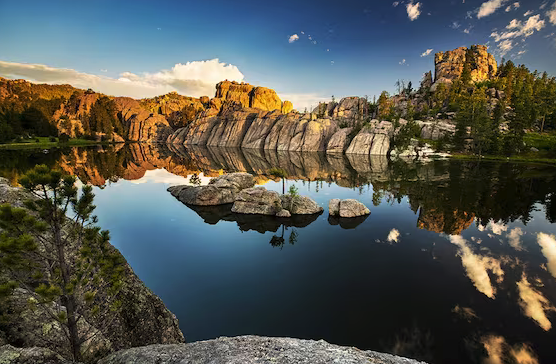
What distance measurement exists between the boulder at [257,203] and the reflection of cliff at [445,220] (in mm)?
18028

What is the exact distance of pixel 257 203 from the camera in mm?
34156

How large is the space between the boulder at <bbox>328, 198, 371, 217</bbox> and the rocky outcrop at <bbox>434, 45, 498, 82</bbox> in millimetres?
193087

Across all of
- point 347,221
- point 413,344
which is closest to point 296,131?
point 347,221

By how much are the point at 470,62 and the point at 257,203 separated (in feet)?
717

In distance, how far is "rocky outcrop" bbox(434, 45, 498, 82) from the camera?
174137 mm

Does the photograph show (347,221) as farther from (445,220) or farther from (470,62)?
(470,62)

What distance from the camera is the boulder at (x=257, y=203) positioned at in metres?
33.3

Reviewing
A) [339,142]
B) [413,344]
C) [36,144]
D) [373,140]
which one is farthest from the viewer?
[339,142]

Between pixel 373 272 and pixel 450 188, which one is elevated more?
pixel 450 188

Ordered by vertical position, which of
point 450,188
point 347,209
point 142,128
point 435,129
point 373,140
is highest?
point 435,129

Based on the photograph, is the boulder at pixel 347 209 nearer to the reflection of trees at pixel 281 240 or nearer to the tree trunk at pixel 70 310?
the reflection of trees at pixel 281 240

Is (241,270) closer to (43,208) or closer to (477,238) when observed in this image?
(43,208)

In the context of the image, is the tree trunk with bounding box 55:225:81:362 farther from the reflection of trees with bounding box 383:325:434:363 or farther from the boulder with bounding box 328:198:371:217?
the boulder with bounding box 328:198:371:217

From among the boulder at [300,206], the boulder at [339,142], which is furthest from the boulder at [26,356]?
the boulder at [339,142]
